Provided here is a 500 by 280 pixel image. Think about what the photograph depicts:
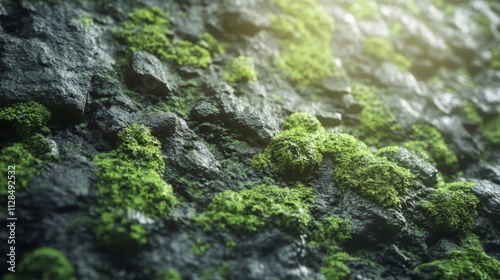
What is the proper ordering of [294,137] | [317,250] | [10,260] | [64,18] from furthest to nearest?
[64,18], [294,137], [317,250], [10,260]

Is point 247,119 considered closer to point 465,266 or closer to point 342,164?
point 342,164

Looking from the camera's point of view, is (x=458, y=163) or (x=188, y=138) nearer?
(x=188, y=138)

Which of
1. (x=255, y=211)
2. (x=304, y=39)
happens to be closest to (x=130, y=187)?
(x=255, y=211)

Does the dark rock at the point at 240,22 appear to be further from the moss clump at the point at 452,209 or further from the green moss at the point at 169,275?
the green moss at the point at 169,275

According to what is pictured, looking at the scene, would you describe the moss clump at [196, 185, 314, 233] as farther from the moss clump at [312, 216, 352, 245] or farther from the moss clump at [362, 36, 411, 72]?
the moss clump at [362, 36, 411, 72]

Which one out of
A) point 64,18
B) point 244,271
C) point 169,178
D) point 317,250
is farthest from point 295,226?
point 64,18

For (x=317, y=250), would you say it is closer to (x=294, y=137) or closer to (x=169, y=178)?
(x=294, y=137)

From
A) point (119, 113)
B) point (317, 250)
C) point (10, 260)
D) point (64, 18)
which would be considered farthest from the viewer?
point (64, 18)
